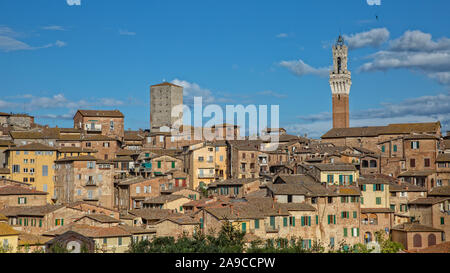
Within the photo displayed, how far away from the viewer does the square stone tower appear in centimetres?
11362

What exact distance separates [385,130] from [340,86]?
35.6 meters

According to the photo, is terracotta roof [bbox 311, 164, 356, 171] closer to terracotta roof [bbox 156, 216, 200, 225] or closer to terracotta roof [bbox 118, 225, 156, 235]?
terracotta roof [bbox 156, 216, 200, 225]

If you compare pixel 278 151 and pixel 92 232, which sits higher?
pixel 278 151

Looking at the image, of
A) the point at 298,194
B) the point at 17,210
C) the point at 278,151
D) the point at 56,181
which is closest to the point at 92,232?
the point at 17,210

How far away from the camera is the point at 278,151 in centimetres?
7238

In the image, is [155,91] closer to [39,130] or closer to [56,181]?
[39,130]

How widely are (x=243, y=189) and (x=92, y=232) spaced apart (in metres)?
19.6

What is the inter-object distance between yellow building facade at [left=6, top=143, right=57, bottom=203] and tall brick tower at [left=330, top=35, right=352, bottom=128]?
5958cm

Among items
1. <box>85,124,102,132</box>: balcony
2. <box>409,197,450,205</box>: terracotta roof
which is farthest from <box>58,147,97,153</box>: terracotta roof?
<box>409,197,450,205</box>: terracotta roof

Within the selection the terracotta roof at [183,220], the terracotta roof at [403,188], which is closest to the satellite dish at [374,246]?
the terracotta roof at [403,188]

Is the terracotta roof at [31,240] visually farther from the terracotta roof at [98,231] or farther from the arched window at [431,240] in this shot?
the arched window at [431,240]

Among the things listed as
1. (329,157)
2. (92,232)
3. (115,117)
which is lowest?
(92,232)

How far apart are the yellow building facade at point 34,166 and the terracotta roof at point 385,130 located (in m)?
36.4

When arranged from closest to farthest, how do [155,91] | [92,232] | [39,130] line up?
[92,232]
[39,130]
[155,91]
